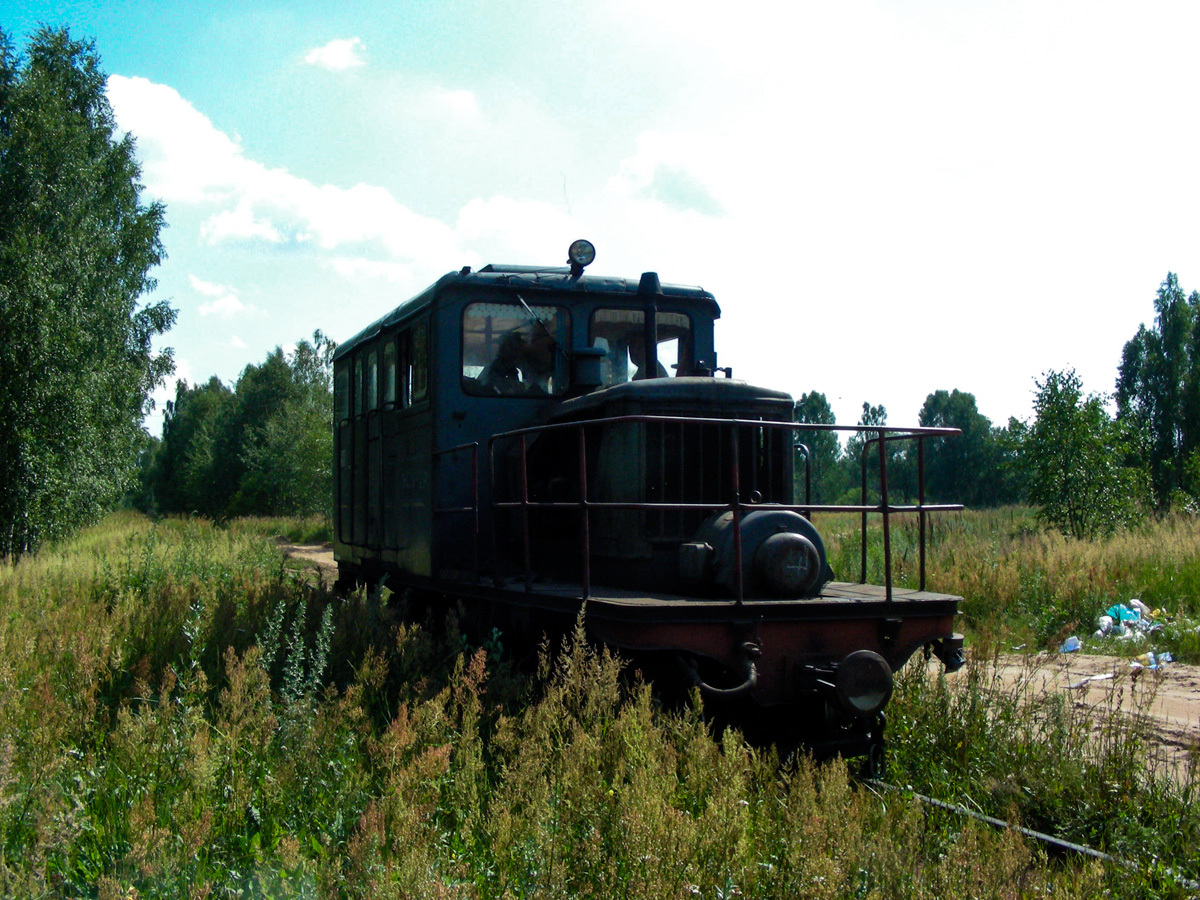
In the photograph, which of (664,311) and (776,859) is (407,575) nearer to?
(664,311)

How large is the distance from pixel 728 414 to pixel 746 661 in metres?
1.74

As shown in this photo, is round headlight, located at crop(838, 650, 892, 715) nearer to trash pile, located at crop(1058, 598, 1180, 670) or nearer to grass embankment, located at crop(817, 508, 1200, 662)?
grass embankment, located at crop(817, 508, 1200, 662)

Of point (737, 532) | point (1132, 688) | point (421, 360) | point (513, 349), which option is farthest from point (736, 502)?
point (421, 360)

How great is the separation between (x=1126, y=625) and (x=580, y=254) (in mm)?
7857

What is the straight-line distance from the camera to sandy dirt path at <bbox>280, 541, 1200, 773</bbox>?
19.0ft

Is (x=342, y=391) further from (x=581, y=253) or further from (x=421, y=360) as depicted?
(x=581, y=253)

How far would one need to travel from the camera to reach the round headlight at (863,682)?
504 cm

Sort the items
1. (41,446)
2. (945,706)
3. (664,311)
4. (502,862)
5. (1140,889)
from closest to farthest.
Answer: (502,862) → (1140,889) → (945,706) → (664,311) → (41,446)

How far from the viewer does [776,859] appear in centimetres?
357

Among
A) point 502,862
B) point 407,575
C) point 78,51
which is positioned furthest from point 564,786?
point 78,51

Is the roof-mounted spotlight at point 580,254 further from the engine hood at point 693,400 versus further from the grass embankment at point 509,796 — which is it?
the grass embankment at point 509,796

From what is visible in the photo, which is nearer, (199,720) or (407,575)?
(199,720)

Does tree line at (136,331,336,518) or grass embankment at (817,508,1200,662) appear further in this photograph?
tree line at (136,331,336,518)

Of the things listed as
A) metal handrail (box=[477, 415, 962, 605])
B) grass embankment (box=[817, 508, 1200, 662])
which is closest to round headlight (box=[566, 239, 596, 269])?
metal handrail (box=[477, 415, 962, 605])
